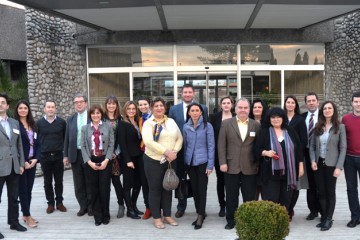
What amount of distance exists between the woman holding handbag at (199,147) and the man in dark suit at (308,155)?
4.66ft

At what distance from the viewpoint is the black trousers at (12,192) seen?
5.12m

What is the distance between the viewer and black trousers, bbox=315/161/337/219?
5125 mm

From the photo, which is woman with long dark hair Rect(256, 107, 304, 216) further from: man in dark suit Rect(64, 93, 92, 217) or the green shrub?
man in dark suit Rect(64, 93, 92, 217)

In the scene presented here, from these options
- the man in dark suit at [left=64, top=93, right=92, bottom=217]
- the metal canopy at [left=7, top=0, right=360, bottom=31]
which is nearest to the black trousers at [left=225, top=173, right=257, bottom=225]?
the man in dark suit at [left=64, top=93, right=92, bottom=217]

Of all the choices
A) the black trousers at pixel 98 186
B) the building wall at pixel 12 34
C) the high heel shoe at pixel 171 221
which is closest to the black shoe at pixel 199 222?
the high heel shoe at pixel 171 221

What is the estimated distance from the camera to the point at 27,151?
17.8 feet

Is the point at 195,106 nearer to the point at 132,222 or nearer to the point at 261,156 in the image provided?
the point at 261,156

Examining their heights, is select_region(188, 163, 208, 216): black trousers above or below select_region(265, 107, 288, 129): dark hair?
below

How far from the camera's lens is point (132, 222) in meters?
5.57

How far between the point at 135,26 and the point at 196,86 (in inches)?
102

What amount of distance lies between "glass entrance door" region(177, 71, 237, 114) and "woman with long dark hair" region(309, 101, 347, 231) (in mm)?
5964

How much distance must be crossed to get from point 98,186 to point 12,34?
375 inches

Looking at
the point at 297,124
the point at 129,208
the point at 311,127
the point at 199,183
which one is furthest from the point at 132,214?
the point at 311,127

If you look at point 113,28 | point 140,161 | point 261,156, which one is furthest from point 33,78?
point 261,156
